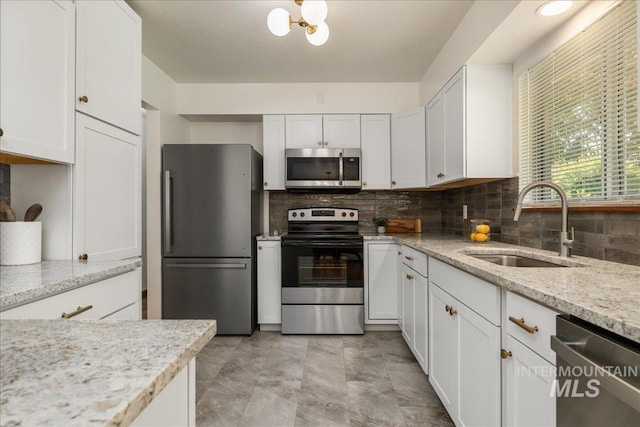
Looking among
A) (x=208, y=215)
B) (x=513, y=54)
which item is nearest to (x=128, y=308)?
(x=208, y=215)

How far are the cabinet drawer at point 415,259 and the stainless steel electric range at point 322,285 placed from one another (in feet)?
1.39

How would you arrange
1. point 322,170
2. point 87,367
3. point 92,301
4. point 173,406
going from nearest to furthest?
point 87,367 < point 173,406 < point 92,301 < point 322,170

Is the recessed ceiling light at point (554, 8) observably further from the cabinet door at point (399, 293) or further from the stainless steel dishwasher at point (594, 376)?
the cabinet door at point (399, 293)

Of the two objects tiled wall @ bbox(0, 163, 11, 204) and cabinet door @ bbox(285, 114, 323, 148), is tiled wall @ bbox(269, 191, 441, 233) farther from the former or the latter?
tiled wall @ bbox(0, 163, 11, 204)

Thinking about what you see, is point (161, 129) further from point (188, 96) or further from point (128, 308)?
point (128, 308)

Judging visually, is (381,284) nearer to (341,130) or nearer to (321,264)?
(321,264)

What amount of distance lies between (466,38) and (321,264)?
6.80 feet

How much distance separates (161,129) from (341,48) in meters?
1.83

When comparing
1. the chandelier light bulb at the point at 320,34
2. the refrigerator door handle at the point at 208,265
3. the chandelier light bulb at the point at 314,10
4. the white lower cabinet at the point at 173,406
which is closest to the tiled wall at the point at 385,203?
the refrigerator door handle at the point at 208,265

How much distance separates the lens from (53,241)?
1463 millimetres

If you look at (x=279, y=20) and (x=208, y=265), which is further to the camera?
(x=208, y=265)

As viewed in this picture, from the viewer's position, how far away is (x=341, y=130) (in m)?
3.32

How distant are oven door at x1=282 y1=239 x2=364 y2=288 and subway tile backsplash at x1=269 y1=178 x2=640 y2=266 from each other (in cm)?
64

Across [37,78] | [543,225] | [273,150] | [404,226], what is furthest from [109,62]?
[404,226]
